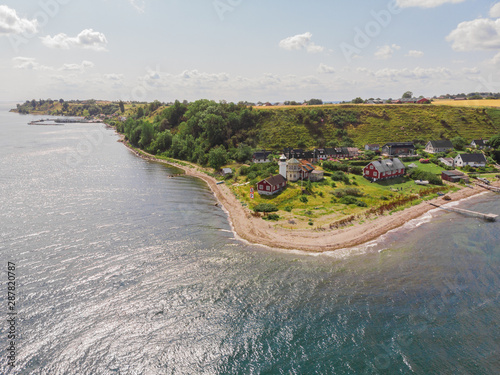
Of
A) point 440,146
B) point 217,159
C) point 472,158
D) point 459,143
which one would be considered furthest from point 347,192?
point 459,143

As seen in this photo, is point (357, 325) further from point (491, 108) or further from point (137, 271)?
point (491, 108)

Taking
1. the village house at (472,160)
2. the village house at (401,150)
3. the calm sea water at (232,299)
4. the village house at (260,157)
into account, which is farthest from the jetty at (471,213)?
the village house at (260,157)

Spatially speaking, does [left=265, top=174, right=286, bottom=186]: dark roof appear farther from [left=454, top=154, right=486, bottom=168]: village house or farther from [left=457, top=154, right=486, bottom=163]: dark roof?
[left=457, top=154, right=486, bottom=163]: dark roof

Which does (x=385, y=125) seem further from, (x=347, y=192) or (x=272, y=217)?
(x=272, y=217)

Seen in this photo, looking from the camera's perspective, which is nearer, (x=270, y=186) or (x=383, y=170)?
(x=270, y=186)

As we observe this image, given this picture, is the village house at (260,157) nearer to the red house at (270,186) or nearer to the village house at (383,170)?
the red house at (270,186)

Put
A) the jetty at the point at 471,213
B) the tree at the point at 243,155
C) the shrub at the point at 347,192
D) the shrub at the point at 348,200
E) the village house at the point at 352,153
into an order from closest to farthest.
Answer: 1. the jetty at the point at 471,213
2. the shrub at the point at 348,200
3. the shrub at the point at 347,192
4. the tree at the point at 243,155
5. the village house at the point at 352,153
